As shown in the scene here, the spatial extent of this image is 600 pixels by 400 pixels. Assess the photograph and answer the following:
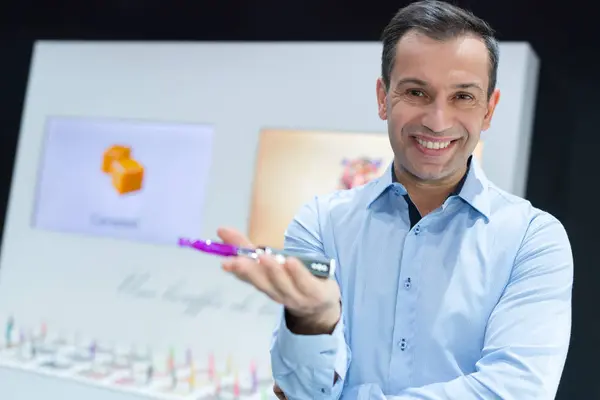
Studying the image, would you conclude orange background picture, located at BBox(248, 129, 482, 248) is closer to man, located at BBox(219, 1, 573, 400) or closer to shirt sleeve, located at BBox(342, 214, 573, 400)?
man, located at BBox(219, 1, 573, 400)

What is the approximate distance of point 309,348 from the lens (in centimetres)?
91

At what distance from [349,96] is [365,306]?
2.18m

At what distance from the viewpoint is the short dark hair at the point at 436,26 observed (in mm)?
1077

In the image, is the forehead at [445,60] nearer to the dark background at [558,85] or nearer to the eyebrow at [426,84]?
the eyebrow at [426,84]

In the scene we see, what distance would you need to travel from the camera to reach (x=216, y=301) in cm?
339

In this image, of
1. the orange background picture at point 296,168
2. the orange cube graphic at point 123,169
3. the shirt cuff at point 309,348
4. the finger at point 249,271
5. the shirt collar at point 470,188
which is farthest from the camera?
the orange cube graphic at point 123,169

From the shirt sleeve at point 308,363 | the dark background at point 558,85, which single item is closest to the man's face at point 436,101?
the shirt sleeve at point 308,363

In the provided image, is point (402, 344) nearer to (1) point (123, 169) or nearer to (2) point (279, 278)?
(2) point (279, 278)

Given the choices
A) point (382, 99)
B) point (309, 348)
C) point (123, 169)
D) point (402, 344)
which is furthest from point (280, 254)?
point (123, 169)

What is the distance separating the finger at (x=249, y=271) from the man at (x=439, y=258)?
227 mm

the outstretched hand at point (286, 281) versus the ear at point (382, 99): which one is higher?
the ear at point (382, 99)

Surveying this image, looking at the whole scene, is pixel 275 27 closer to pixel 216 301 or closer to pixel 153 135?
pixel 153 135

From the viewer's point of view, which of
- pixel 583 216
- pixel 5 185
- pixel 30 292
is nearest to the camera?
pixel 583 216

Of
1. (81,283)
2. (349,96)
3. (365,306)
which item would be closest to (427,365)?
(365,306)
